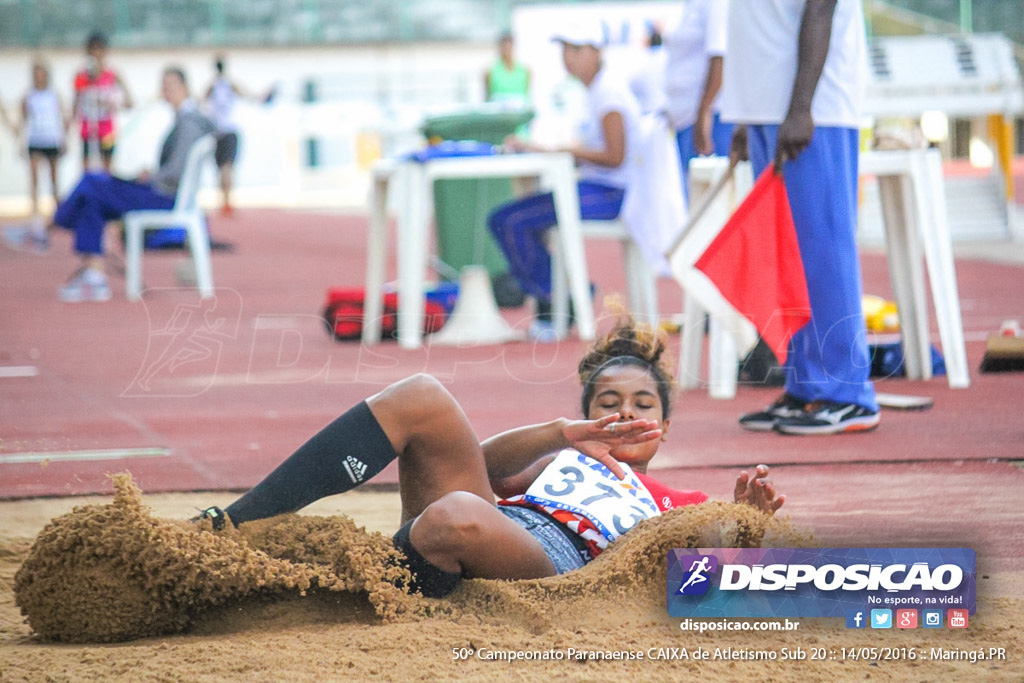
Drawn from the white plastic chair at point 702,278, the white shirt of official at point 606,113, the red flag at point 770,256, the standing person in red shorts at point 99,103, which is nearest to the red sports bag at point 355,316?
the white shirt of official at point 606,113

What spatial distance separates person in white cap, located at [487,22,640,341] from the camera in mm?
7371

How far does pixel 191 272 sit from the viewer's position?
10828 mm

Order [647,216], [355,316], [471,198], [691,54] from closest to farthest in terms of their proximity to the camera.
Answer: [691,54], [647,216], [355,316], [471,198]

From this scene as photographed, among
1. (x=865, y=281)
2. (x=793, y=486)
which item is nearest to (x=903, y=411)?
(x=793, y=486)

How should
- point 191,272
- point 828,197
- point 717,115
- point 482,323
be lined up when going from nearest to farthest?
1. point 828,197
2. point 717,115
3. point 482,323
4. point 191,272

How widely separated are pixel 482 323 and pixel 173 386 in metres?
2.12

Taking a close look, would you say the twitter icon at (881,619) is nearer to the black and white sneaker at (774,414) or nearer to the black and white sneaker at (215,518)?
the black and white sneaker at (215,518)

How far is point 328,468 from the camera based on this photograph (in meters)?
2.76

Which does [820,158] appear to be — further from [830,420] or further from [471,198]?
[471,198]

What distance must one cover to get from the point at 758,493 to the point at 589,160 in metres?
4.78

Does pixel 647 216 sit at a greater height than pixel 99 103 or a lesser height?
lesser

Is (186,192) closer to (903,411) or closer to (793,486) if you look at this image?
(903,411)

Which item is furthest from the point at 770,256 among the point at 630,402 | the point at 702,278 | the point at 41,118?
the point at 41,118

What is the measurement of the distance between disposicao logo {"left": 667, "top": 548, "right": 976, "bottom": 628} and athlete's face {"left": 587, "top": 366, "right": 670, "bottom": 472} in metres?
0.45
